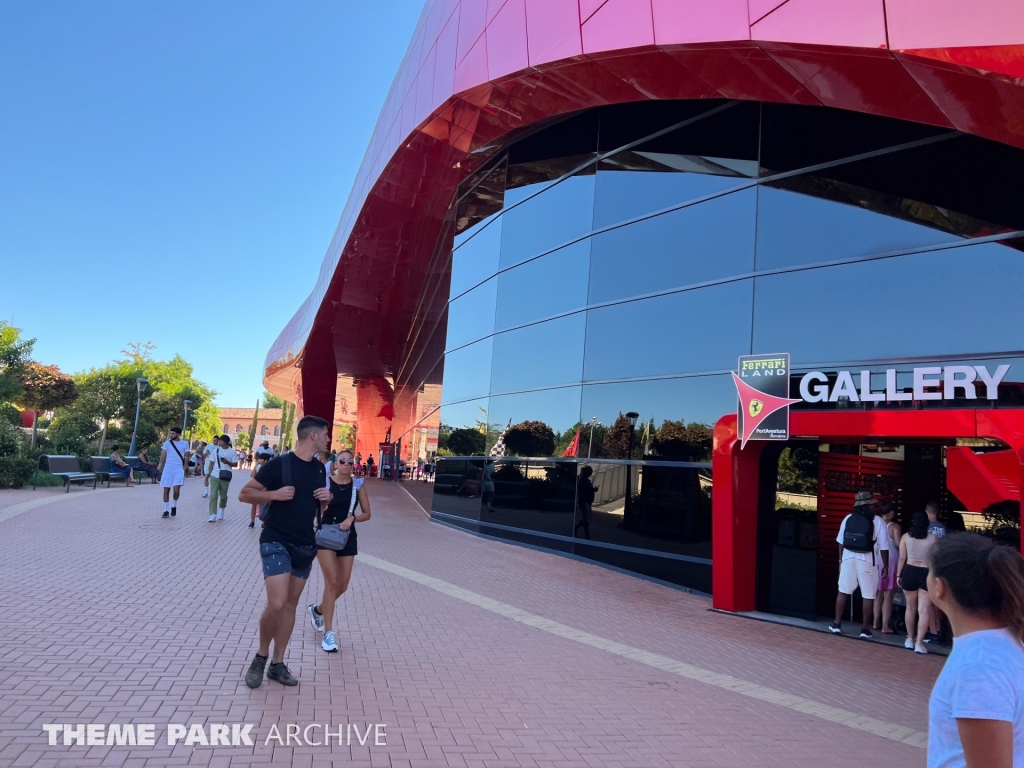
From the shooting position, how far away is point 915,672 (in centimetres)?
669

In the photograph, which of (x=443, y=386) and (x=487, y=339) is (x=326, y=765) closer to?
(x=487, y=339)

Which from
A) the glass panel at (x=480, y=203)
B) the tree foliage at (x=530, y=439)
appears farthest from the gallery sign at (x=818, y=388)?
the glass panel at (x=480, y=203)

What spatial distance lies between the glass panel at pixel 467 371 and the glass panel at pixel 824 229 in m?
7.58

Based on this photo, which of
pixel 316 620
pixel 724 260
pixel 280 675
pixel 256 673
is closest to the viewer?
pixel 256 673

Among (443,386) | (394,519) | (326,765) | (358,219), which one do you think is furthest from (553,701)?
(358,219)

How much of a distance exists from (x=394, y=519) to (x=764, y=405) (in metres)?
11.3

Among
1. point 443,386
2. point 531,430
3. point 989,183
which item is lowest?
point 531,430

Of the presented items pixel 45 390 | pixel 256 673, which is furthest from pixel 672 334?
pixel 45 390

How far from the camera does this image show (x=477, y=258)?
1736cm

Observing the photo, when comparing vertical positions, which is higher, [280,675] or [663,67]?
[663,67]

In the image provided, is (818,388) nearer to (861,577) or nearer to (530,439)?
(861,577)

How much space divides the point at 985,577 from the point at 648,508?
952cm

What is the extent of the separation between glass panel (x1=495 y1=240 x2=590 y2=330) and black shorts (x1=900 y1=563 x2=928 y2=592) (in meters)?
7.19

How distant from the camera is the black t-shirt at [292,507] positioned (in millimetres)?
4824
